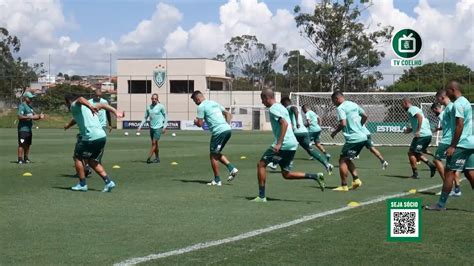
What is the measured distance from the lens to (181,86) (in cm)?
7306

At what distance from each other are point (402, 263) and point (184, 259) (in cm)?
213

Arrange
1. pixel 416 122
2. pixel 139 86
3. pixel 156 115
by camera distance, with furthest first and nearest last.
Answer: pixel 139 86, pixel 156 115, pixel 416 122

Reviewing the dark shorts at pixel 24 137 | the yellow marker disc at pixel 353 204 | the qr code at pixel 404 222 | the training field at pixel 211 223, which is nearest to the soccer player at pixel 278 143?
the training field at pixel 211 223

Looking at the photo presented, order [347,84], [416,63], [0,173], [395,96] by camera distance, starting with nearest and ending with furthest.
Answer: [416,63]
[0,173]
[395,96]
[347,84]

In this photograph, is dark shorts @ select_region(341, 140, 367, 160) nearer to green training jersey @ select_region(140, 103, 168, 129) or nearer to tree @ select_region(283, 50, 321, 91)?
green training jersey @ select_region(140, 103, 168, 129)

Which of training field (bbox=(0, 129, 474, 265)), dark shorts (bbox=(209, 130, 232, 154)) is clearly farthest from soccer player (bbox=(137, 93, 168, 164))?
dark shorts (bbox=(209, 130, 232, 154))

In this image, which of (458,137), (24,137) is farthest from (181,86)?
(458,137)

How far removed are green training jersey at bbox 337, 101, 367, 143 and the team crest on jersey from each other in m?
60.6

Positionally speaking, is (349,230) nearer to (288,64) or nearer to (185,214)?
(185,214)

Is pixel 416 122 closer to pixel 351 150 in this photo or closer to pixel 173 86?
pixel 351 150

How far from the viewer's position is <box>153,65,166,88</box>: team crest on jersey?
7319cm

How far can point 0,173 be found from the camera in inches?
631

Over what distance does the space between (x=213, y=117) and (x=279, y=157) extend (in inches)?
124

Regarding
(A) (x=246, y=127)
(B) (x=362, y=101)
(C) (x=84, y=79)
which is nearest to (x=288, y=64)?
(A) (x=246, y=127)
